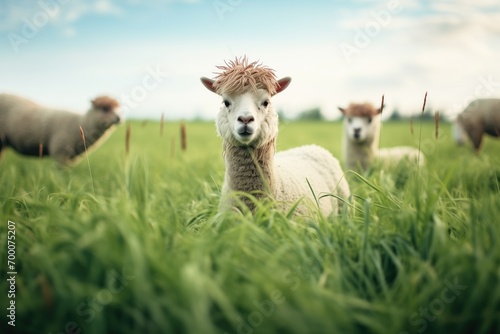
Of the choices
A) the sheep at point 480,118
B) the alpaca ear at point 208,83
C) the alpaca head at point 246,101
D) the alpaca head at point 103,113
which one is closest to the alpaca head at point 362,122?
the alpaca head at point 246,101

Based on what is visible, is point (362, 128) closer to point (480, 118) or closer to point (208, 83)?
point (208, 83)

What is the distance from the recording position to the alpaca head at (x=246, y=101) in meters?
2.90

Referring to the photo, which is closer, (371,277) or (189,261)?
(189,261)

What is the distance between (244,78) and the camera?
2.99 metres

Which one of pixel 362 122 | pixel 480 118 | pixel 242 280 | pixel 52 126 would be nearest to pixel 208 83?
pixel 242 280

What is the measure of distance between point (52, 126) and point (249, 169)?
563 cm

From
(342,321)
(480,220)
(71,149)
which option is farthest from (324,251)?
(71,149)

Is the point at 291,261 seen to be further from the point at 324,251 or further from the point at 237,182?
the point at 237,182

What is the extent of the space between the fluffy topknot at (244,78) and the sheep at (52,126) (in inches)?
184

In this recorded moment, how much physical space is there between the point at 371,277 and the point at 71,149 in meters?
6.48

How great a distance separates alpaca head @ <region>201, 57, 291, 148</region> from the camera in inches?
114

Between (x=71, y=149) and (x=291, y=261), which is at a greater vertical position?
(x=71, y=149)

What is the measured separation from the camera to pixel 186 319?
56.5 inches

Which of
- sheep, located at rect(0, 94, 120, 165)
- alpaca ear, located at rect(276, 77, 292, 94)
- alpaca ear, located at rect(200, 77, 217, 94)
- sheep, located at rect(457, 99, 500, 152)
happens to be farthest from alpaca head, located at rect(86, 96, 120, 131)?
sheep, located at rect(457, 99, 500, 152)
